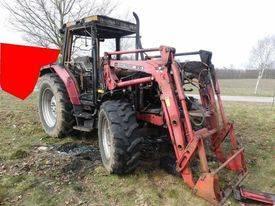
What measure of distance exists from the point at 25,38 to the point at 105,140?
1499cm

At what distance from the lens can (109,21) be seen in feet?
24.2

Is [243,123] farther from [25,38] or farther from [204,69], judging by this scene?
[25,38]

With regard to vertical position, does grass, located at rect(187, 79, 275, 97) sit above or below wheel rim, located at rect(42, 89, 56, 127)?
below

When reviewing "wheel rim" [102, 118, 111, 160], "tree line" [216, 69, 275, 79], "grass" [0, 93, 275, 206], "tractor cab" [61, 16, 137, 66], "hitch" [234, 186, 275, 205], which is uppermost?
"tractor cab" [61, 16, 137, 66]

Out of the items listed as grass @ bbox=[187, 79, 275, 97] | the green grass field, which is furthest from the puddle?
the green grass field

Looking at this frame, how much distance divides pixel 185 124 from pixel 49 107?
4.53 m

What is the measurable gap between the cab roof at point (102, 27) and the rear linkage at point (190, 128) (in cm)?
117

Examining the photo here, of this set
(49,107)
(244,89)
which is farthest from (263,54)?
(49,107)

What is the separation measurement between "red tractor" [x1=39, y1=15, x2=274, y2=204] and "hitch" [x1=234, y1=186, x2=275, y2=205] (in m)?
0.11

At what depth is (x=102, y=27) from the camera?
7492 mm

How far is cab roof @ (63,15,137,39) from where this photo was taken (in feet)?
23.8

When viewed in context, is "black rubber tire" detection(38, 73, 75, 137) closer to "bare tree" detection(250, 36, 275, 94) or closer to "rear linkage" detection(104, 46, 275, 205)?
"rear linkage" detection(104, 46, 275, 205)

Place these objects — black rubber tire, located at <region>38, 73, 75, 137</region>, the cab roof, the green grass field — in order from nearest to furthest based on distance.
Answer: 1. the cab roof
2. black rubber tire, located at <region>38, 73, 75, 137</region>
3. the green grass field

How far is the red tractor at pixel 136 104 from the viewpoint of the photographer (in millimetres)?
5328
